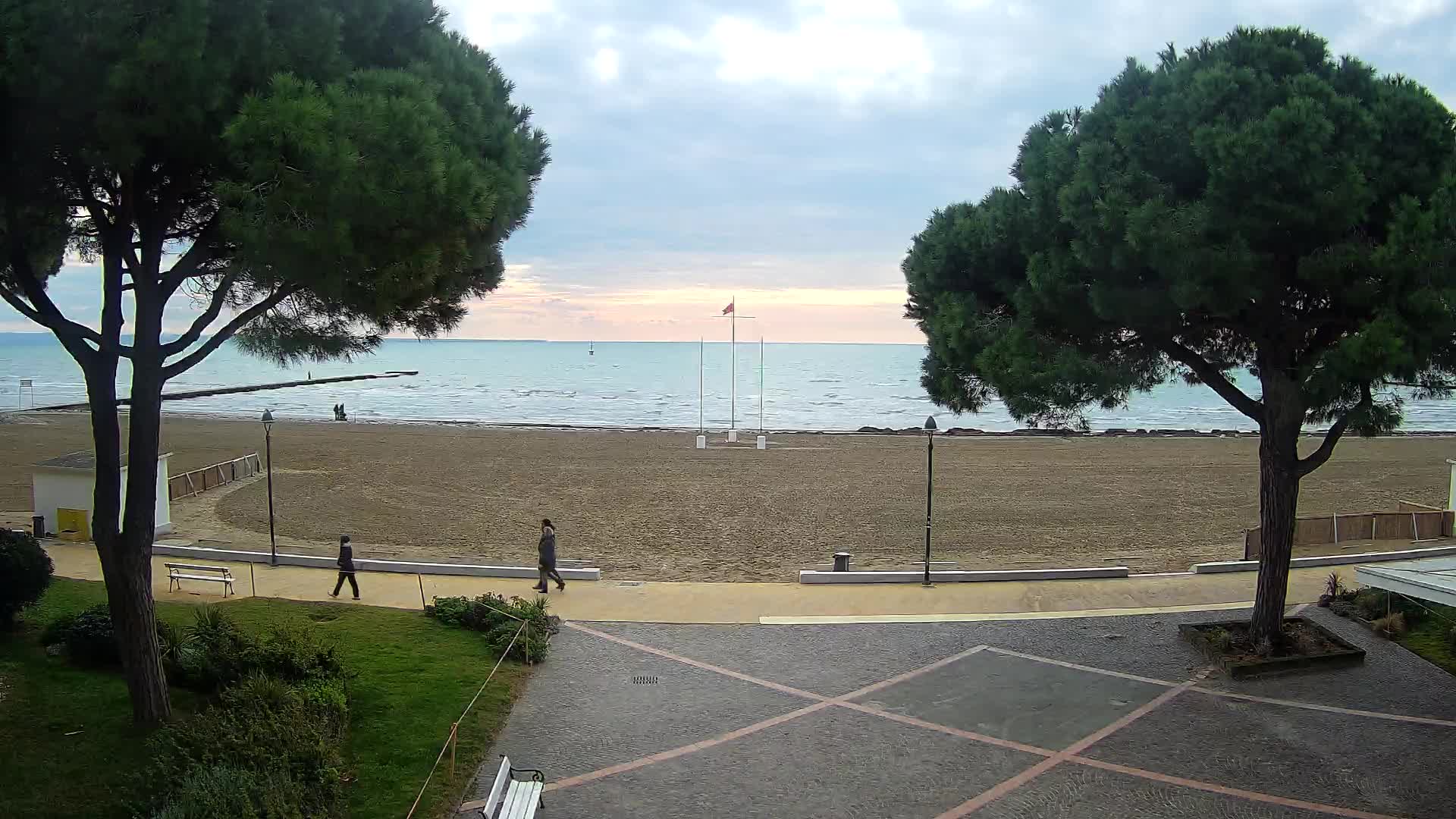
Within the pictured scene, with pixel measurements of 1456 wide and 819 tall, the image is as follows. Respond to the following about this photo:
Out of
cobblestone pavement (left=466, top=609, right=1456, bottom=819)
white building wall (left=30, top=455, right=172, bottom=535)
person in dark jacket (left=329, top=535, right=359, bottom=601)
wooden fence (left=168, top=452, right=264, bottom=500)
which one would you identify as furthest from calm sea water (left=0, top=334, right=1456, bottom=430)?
cobblestone pavement (left=466, top=609, right=1456, bottom=819)

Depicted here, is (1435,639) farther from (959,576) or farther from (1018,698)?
(959,576)

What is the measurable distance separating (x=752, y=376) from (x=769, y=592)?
129773 mm

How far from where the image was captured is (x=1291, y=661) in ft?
38.5

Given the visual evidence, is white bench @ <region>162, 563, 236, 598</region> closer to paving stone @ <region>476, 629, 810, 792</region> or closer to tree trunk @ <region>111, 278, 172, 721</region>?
paving stone @ <region>476, 629, 810, 792</region>

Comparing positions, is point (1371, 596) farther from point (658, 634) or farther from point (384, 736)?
point (384, 736)

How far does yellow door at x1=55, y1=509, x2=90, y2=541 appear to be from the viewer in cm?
1964

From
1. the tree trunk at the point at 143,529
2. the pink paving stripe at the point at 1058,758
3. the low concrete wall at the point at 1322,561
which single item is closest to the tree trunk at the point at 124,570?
the tree trunk at the point at 143,529

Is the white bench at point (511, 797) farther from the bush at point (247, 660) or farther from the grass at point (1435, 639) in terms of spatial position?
the grass at point (1435, 639)

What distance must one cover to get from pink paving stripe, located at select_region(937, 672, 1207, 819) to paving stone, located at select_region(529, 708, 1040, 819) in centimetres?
10

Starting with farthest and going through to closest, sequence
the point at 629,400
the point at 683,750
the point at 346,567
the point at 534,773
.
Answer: the point at 629,400, the point at 346,567, the point at 683,750, the point at 534,773

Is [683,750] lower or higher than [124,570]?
lower

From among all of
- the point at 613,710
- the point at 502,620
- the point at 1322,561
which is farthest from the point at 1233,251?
the point at 1322,561

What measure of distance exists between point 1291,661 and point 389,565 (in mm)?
14706

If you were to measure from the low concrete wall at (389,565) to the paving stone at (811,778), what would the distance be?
26.0 ft
